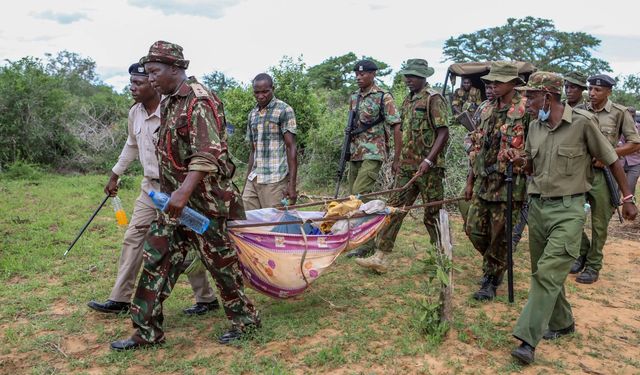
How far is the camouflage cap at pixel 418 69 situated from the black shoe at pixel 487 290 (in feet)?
6.43

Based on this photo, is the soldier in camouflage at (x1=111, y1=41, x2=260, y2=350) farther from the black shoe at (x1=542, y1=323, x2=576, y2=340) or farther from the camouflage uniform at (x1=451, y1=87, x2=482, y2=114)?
the camouflage uniform at (x1=451, y1=87, x2=482, y2=114)

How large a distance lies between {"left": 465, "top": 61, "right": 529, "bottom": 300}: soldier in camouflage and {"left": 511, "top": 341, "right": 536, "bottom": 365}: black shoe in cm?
118

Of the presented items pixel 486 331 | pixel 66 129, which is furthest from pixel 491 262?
pixel 66 129

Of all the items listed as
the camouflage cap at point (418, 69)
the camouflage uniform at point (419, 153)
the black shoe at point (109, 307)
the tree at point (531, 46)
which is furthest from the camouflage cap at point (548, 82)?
the tree at point (531, 46)

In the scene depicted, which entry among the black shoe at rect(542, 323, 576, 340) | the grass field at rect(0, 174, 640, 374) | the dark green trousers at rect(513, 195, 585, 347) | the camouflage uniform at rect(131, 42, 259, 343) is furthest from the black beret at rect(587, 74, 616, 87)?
the camouflage uniform at rect(131, 42, 259, 343)

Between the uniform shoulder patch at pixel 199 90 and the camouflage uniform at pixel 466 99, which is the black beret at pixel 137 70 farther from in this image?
the camouflage uniform at pixel 466 99

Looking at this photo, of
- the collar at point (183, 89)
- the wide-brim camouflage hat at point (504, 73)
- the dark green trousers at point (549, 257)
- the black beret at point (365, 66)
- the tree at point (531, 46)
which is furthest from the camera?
the tree at point (531, 46)

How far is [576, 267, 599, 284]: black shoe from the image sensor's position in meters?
5.27

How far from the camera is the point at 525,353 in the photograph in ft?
11.2

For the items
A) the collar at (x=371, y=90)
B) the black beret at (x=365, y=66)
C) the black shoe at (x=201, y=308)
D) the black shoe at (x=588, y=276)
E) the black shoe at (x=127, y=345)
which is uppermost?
the black beret at (x=365, y=66)

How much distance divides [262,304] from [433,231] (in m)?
1.93

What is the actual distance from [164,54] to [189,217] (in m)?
1.04

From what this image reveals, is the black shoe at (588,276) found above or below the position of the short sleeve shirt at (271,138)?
below

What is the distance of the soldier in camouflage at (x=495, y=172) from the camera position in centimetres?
430
